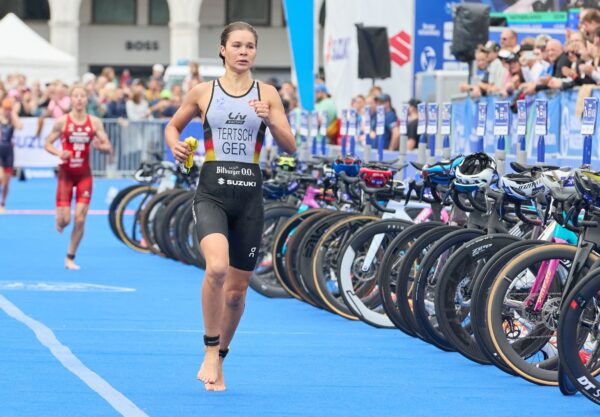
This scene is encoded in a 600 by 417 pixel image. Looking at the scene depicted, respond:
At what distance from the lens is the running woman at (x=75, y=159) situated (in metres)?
16.9

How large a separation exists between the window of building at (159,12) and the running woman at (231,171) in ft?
181

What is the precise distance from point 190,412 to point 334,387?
1198 mm

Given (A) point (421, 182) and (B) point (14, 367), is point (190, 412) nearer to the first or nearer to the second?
(B) point (14, 367)

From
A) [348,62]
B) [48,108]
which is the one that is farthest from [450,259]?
[48,108]

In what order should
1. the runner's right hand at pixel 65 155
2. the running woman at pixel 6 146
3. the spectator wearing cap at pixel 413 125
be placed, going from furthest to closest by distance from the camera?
the running woman at pixel 6 146 < the spectator wearing cap at pixel 413 125 < the runner's right hand at pixel 65 155

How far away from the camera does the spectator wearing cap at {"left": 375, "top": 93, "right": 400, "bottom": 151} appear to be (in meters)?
20.6

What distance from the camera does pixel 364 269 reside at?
11.5m

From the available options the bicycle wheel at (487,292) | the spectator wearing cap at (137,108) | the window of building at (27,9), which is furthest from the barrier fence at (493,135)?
the window of building at (27,9)

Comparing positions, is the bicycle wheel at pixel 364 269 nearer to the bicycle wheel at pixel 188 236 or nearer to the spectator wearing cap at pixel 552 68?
the spectator wearing cap at pixel 552 68

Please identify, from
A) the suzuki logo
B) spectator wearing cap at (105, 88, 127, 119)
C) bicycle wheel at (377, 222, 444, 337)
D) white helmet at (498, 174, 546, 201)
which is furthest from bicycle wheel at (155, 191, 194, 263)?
spectator wearing cap at (105, 88, 127, 119)

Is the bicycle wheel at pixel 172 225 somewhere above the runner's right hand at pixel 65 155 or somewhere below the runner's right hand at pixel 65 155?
below

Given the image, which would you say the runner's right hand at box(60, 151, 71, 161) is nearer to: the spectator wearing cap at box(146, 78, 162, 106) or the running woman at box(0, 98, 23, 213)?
the running woman at box(0, 98, 23, 213)

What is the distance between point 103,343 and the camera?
1048 cm

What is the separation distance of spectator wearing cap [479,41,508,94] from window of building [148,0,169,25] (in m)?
46.4
